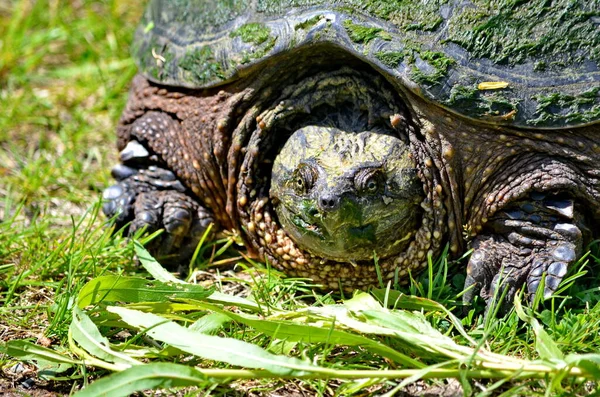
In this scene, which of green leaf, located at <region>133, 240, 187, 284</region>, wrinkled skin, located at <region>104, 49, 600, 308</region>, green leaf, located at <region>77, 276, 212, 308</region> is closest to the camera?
green leaf, located at <region>77, 276, 212, 308</region>

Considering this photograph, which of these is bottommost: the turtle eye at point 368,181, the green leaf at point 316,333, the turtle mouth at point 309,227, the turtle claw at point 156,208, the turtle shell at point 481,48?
the green leaf at point 316,333

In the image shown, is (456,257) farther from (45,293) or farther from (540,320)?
(45,293)

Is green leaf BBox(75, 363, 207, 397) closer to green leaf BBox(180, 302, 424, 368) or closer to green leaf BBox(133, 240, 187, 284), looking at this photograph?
green leaf BBox(180, 302, 424, 368)

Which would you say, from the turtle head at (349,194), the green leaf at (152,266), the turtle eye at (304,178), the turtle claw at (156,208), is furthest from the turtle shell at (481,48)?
the green leaf at (152,266)

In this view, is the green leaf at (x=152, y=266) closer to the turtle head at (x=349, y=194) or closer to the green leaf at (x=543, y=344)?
the turtle head at (x=349, y=194)

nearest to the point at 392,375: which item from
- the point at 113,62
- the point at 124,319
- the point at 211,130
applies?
the point at 124,319

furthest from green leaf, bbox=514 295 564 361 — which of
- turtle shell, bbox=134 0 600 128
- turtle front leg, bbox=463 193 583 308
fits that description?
turtle shell, bbox=134 0 600 128
